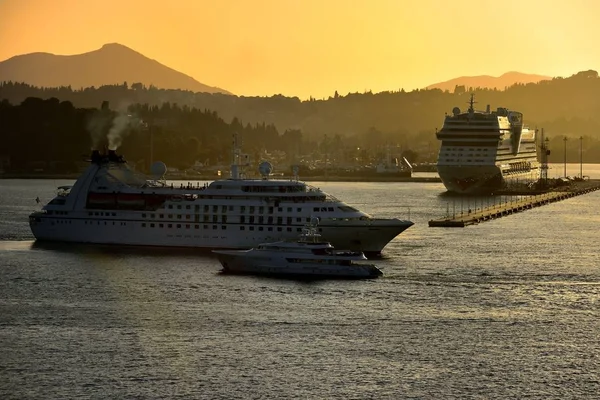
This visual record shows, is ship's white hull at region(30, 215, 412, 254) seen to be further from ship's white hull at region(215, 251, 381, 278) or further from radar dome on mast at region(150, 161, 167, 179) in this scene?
radar dome on mast at region(150, 161, 167, 179)

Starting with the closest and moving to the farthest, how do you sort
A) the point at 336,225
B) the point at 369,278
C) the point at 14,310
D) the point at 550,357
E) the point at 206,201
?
the point at 550,357 → the point at 14,310 → the point at 369,278 → the point at 336,225 → the point at 206,201

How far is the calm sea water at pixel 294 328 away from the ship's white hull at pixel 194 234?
1418 millimetres

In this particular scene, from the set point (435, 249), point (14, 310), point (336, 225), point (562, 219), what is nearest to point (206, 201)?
point (336, 225)

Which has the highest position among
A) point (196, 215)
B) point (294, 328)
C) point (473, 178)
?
point (473, 178)

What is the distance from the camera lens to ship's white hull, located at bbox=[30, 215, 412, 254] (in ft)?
222

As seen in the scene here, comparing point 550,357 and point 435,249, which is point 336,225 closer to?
point 435,249

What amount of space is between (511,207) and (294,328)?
231 feet

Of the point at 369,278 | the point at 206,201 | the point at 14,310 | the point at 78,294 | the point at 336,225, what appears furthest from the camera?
the point at 206,201

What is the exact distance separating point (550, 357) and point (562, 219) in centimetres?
6292

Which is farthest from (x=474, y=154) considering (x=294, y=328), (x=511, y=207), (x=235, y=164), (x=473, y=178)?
(x=294, y=328)

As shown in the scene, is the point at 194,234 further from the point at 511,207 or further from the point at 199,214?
the point at 511,207

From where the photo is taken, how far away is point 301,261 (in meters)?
60.6

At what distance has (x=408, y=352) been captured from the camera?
44.4 meters

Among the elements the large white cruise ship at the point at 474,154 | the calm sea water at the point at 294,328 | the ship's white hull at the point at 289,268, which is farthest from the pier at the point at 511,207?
the ship's white hull at the point at 289,268
